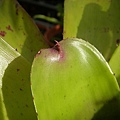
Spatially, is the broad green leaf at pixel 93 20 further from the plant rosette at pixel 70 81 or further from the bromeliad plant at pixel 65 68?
the plant rosette at pixel 70 81

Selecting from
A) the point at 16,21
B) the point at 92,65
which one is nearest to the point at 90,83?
the point at 92,65

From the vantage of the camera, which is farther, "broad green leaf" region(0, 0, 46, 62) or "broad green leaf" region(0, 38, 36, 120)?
"broad green leaf" region(0, 0, 46, 62)

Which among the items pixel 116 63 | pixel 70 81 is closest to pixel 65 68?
pixel 70 81

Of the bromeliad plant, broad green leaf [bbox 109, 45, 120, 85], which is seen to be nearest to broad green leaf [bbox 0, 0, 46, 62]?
the bromeliad plant

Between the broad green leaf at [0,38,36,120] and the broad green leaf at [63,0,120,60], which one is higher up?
the broad green leaf at [63,0,120,60]

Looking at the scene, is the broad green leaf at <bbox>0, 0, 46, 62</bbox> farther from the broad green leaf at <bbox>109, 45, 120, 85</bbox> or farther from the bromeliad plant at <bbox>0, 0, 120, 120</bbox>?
the broad green leaf at <bbox>109, 45, 120, 85</bbox>

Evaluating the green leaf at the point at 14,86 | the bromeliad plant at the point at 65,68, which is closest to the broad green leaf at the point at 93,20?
the bromeliad plant at the point at 65,68

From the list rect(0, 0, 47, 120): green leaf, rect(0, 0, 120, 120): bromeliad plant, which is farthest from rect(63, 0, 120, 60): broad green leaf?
rect(0, 0, 47, 120): green leaf
